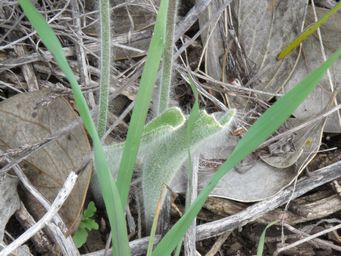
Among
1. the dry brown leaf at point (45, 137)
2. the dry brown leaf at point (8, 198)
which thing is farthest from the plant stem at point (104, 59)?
the dry brown leaf at point (8, 198)

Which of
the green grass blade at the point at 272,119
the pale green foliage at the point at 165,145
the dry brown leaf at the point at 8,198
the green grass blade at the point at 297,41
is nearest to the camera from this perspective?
the green grass blade at the point at 272,119

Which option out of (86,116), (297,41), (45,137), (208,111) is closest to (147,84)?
(86,116)

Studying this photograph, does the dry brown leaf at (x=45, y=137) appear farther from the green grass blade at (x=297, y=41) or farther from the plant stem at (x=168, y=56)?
the green grass blade at (x=297, y=41)

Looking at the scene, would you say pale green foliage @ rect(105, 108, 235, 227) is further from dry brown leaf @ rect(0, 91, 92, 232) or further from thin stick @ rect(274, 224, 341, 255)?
thin stick @ rect(274, 224, 341, 255)

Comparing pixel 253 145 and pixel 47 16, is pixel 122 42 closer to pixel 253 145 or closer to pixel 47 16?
pixel 47 16

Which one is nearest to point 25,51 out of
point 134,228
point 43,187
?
point 43,187

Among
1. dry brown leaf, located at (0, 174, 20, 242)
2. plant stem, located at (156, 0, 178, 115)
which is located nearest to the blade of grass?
plant stem, located at (156, 0, 178, 115)

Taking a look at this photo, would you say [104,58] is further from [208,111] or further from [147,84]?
[208,111]
